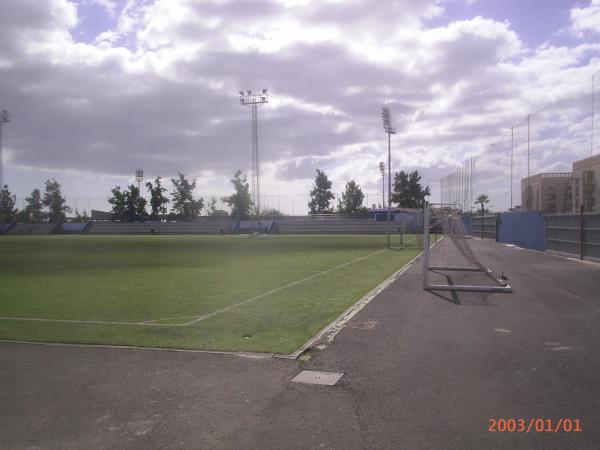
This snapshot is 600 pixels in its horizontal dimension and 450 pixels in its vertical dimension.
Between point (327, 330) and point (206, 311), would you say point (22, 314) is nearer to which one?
point (206, 311)

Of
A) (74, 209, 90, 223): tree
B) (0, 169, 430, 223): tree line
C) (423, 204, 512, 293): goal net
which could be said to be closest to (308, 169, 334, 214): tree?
(0, 169, 430, 223): tree line

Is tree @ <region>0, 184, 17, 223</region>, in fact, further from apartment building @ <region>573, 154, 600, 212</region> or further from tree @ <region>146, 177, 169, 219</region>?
apartment building @ <region>573, 154, 600, 212</region>

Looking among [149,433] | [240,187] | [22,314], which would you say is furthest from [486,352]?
[240,187]

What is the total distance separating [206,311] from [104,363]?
3.58m

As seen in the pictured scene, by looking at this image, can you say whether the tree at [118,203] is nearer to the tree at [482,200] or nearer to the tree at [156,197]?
the tree at [156,197]

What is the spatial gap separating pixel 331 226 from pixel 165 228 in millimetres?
26122

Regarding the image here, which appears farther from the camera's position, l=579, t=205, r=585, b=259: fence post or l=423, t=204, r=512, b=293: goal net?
l=579, t=205, r=585, b=259: fence post

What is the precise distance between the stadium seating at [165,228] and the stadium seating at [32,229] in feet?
20.6

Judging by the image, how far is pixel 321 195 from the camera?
10094 cm

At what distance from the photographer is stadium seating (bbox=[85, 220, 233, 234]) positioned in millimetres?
75875

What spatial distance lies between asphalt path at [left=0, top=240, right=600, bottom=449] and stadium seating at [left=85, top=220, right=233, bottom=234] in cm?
6763

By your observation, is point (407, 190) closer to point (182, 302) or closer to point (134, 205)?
point (134, 205)

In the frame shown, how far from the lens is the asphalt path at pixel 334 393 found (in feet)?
13.7

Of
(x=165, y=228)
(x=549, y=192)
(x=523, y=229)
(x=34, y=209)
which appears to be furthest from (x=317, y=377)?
(x=34, y=209)
